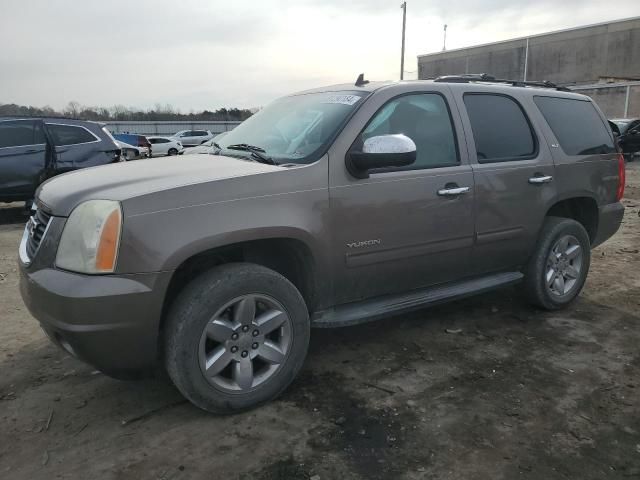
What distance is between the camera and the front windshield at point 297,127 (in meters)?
3.31

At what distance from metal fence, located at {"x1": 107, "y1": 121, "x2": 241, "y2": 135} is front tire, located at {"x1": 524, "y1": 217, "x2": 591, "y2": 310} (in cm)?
4543

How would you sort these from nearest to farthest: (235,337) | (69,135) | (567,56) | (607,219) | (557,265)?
(235,337), (557,265), (607,219), (69,135), (567,56)

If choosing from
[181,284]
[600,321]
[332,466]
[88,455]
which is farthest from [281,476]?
[600,321]

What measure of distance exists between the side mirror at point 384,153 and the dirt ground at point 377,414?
1358mm

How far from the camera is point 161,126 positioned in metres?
50.4

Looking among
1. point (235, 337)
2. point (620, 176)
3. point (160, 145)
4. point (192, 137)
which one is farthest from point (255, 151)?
point (192, 137)

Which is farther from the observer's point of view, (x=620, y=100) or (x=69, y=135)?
(x=620, y=100)

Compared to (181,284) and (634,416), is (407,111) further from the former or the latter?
(634,416)

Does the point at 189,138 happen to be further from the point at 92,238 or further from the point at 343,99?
the point at 92,238

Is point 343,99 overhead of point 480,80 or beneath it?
beneath

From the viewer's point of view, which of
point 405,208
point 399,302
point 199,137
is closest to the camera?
point 405,208

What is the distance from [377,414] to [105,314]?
154 cm

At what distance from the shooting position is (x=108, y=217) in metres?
2.56

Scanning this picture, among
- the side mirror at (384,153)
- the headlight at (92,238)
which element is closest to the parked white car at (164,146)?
the side mirror at (384,153)
